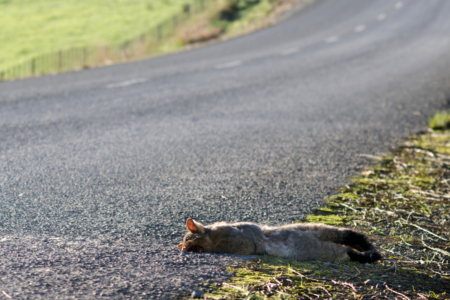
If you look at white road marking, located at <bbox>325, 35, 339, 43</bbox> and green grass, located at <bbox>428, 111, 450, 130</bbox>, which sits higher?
white road marking, located at <bbox>325, 35, 339, 43</bbox>

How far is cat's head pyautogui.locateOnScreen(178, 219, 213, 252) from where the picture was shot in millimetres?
2820

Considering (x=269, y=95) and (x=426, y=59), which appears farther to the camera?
(x=426, y=59)

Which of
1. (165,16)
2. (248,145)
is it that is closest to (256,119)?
(248,145)

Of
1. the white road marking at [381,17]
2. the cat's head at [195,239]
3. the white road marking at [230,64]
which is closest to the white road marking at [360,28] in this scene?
the white road marking at [381,17]

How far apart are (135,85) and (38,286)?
6.80 m

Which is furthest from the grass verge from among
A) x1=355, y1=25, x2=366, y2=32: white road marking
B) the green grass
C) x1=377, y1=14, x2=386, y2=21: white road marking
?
x1=377, y1=14, x2=386, y2=21: white road marking

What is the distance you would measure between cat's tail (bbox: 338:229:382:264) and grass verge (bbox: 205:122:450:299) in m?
0.05

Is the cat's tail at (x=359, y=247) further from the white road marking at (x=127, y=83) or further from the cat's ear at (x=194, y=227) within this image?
the white road marking at (x=127, y=83)

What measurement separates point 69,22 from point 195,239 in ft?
77.4

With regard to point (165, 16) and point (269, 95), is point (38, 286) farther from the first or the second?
point (165, 16)

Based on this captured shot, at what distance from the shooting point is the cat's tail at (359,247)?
2785mm

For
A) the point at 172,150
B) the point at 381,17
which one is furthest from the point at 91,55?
the point at 381,17

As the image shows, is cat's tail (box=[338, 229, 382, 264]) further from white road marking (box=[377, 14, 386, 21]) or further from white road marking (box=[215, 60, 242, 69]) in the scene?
white road marking (box=[377, 14, 386, 21])

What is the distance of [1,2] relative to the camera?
28953 millimetres
